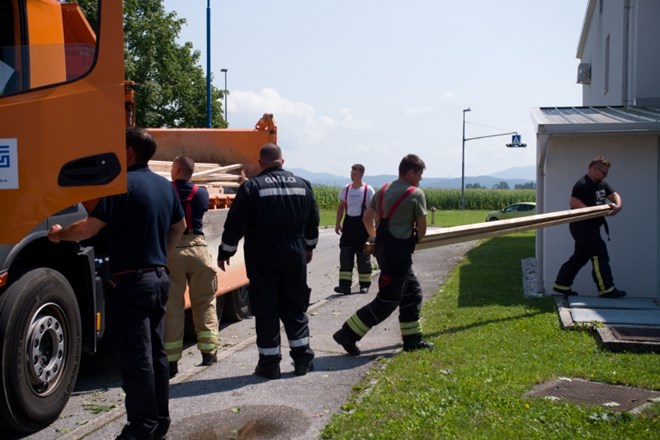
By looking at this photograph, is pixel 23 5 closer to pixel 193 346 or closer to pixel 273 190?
pixel 273 190

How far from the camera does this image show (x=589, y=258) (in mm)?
9930

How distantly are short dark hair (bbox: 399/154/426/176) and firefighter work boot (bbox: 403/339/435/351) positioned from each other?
5.31ft

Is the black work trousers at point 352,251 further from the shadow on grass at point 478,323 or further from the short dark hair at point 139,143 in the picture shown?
the short dark hair at point 139,143

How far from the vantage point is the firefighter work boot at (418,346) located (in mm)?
7426

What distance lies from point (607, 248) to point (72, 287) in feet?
24.8

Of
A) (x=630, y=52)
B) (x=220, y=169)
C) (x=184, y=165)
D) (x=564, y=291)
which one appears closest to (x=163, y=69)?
(x=630, y=52)

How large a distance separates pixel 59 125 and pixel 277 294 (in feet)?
8.70

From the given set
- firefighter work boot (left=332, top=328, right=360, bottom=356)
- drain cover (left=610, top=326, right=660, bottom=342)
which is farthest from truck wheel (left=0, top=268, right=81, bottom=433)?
drain cover (left=610, top=326, right=660, bottom=342)

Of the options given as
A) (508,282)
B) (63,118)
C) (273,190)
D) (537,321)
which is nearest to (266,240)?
(273,190)

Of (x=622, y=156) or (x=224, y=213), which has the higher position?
(x=622, y=156)

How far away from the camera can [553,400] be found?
553 centimetres

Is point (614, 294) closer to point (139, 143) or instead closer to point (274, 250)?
point (274, 250)

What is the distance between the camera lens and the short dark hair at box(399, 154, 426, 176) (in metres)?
7.37

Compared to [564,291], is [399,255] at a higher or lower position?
higher
